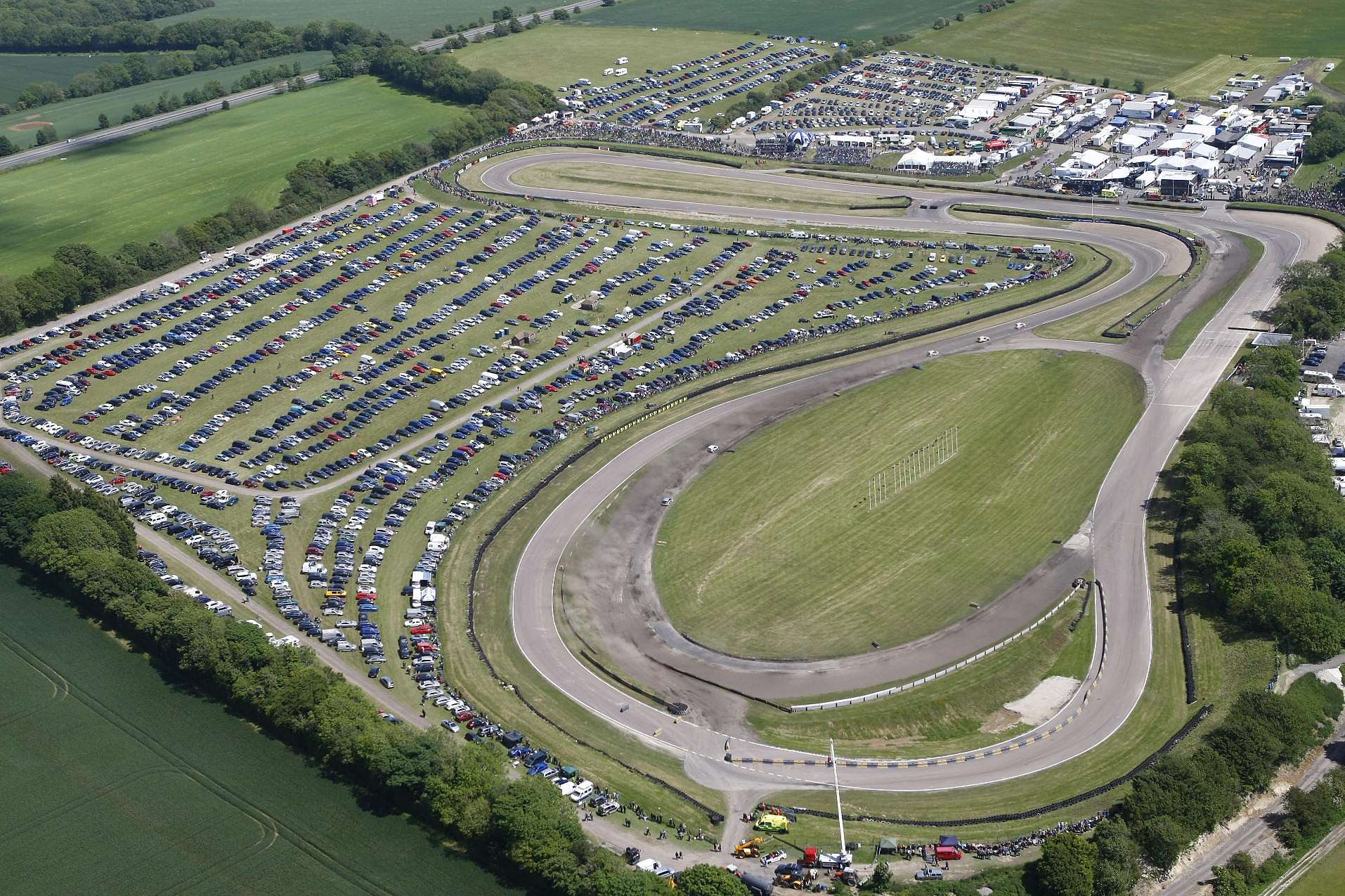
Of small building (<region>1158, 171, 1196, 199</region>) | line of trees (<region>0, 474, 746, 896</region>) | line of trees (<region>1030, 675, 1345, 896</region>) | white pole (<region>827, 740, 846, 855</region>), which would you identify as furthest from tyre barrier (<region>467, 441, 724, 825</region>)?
small building (<region>1158, 171, 1196, 199</region>)

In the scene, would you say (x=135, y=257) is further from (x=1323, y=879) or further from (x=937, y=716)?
(x=1323, y=879)

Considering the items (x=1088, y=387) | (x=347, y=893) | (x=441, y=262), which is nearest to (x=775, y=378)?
(x=1088, y=387)

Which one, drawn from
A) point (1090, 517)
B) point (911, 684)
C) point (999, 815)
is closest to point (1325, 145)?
point (1090, 517)

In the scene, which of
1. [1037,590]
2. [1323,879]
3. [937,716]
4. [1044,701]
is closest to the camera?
[1323,879]

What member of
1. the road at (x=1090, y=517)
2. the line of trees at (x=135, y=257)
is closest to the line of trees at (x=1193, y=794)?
the road at (x=1090, y=517)

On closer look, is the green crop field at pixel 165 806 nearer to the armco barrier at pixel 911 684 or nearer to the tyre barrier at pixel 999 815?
the tyre barrier at pixel 999 815

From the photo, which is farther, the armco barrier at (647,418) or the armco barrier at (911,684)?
the armco barrier at (911,684)

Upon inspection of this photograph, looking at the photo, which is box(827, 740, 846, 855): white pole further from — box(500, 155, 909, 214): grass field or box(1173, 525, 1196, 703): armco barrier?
box(500, 155, 909, 214): grass field

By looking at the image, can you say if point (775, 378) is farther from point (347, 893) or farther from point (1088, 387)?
point (347, 893)
